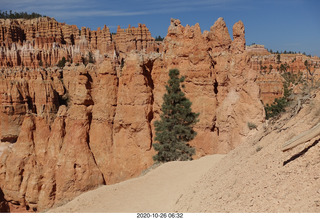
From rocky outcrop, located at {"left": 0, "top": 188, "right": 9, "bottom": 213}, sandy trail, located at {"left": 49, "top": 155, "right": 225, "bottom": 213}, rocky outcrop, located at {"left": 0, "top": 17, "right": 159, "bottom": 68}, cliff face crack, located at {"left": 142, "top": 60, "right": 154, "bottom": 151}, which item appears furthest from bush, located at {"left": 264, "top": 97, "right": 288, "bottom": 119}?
rocky outcrop, located at {"left": 0, "top": 17, "right": 159, "bottom": 68}

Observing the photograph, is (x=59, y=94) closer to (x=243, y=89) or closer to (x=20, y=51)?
(x=243, y=89)

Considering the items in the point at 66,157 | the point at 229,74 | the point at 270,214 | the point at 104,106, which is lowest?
the point at 66,157

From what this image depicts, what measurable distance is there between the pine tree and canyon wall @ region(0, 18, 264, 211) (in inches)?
30.4

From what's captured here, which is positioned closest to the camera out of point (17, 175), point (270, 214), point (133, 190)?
point (270, 214)

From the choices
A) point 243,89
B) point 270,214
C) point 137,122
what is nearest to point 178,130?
point 137,122

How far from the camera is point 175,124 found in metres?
17.6

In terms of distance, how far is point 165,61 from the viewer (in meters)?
18.7

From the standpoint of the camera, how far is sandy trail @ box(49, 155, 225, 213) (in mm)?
8477

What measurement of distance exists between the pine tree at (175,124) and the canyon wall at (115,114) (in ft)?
2.53

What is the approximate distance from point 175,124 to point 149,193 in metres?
8.49

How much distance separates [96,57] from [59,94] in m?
24.4

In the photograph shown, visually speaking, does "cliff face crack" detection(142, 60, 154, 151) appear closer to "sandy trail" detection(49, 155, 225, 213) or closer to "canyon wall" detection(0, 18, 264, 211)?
"canyon wall" detection(0, 18, 264, 211)

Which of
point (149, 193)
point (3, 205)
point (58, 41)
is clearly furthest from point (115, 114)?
point (58, 41)

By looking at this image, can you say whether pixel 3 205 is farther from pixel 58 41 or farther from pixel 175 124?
pixel 58 41
